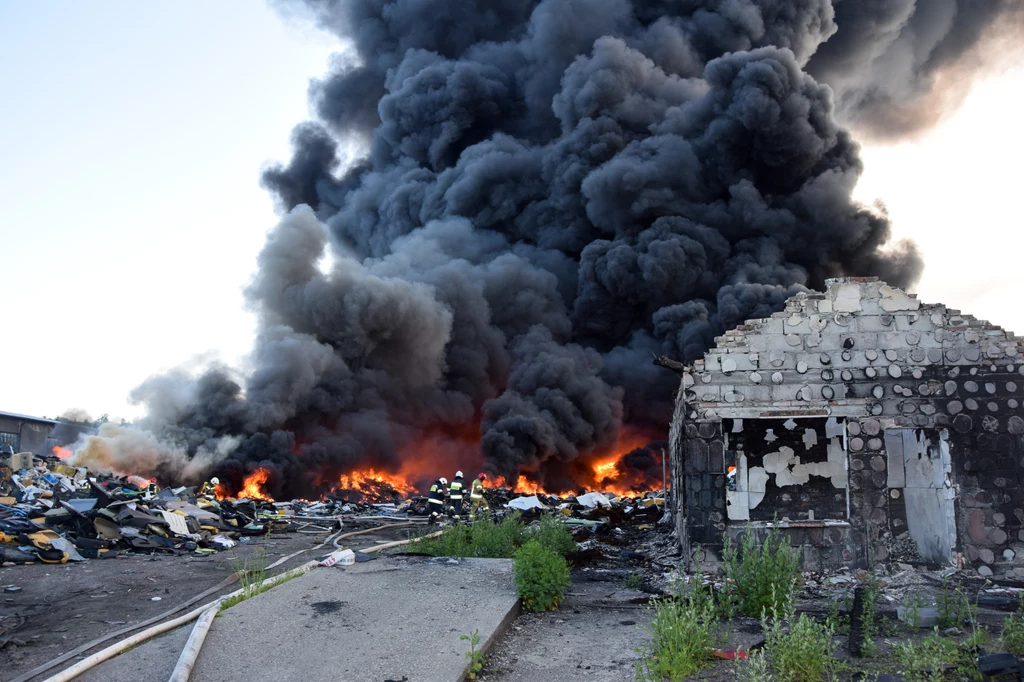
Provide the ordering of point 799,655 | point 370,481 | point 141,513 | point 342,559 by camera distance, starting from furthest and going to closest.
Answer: point 370,481 < point 141,513 < point 342,559 < point 799,655

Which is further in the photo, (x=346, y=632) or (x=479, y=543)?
(x=479, y=543)

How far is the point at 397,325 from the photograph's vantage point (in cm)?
3553

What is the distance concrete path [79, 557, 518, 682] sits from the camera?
5.68m

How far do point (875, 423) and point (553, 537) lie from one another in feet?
16.1

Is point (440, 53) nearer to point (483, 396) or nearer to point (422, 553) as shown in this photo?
point (483, 396)

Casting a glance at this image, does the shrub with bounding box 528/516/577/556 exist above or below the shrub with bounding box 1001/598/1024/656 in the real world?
above

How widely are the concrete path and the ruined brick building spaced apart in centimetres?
378

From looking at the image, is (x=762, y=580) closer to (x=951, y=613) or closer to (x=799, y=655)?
(x=951, y=613)

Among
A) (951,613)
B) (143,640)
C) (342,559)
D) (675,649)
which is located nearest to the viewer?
(675,649)

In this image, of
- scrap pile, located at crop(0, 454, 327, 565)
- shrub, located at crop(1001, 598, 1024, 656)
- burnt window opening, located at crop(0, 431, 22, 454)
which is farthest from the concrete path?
burnt window opening, located at crop(0, 431, 22, 454)

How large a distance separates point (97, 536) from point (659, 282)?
28.7 metres

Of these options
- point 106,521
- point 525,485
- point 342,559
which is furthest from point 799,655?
point 525,485

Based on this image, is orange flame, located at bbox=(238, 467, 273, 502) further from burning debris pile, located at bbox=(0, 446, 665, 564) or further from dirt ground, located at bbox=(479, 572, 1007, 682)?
dirt ground, located at bbox=(479, 572, 1007, 682)

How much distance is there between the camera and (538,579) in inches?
330
